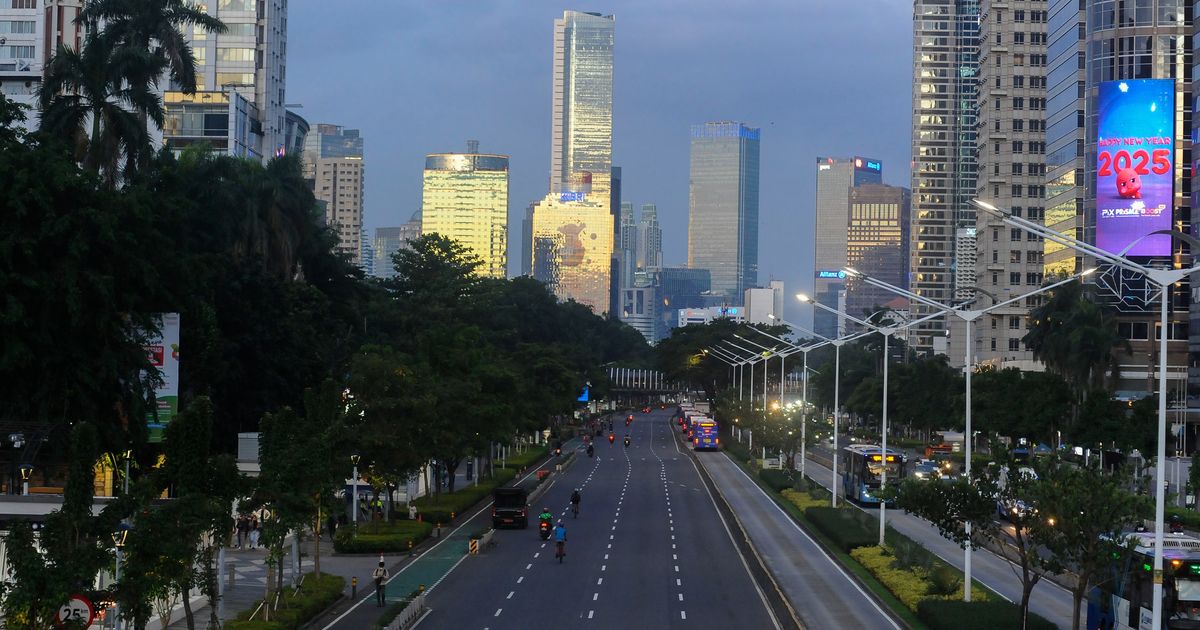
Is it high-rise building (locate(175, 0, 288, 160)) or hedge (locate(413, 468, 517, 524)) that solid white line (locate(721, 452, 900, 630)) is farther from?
high-rise building (locate(175, 0, 288, 160))

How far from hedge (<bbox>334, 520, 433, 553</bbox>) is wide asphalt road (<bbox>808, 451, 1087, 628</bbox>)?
20.2 m

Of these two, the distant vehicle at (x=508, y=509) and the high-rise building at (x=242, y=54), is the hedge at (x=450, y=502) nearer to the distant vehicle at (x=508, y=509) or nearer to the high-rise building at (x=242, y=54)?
the distant vehicle at (x=508, y=509)

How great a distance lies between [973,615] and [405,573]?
22655 millimetres

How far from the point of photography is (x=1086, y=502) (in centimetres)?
3328

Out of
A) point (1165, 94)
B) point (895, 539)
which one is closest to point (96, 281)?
point (895, 539)

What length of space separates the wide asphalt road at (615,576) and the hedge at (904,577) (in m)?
4.03

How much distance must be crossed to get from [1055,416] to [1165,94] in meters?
25.5

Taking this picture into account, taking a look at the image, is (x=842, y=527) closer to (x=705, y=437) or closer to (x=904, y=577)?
(x=904, y=577)

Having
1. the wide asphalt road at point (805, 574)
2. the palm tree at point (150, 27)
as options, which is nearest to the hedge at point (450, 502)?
the wide asphalt road at point (805, 574)

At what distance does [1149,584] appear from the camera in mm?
32344

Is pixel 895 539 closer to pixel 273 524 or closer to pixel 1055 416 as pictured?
pixel 273 524

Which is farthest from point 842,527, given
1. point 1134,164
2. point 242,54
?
point 242,54

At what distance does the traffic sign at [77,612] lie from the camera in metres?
28.1

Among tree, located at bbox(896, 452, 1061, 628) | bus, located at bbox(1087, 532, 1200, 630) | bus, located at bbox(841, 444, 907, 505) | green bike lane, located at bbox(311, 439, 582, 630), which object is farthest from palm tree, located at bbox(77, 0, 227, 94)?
bus, located at bbox(1087, 532, 1200, 630)
